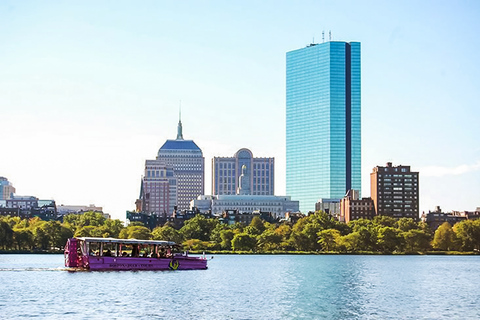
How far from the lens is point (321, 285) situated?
118812 millimetres

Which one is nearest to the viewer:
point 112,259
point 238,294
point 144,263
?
point 238,294

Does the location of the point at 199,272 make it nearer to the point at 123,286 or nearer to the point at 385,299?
the point at 123,286

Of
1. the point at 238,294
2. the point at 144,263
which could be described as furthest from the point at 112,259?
the point at 238,294

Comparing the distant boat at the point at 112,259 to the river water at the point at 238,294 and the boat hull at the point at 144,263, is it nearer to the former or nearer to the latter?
the boat hull at the point at 144,263

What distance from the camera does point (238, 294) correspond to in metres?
104

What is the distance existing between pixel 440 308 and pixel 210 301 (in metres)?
21.8

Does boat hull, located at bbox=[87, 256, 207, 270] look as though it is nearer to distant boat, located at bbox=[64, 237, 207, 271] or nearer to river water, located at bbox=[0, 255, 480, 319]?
distant boat, located at bbox=[64, 237, 207, 271]

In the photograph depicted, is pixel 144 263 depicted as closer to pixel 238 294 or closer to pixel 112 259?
pixel 112 259

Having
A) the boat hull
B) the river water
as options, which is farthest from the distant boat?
the river water

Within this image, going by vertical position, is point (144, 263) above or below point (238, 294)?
above

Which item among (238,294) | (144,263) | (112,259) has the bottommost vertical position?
(238,294)

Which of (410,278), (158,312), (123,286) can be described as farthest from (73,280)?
(410,278)

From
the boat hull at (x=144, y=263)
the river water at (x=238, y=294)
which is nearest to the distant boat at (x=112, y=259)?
the boat hull at (x=144, y=263)

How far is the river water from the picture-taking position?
84.6 m
